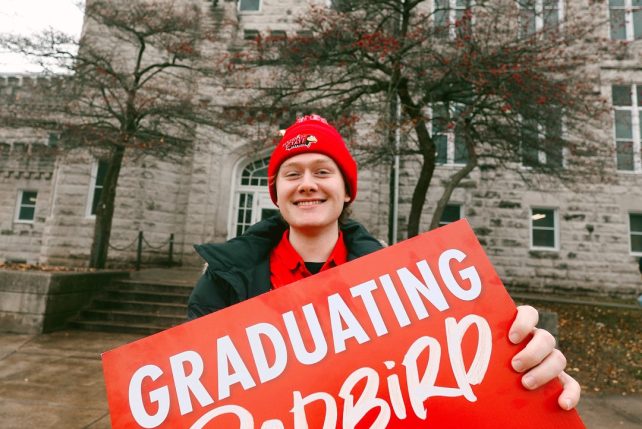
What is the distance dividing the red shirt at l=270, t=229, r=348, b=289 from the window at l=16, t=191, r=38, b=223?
2325 cm

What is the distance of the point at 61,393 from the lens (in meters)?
3.89

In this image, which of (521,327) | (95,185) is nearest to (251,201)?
(95,185)

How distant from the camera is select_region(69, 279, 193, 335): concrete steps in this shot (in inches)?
270

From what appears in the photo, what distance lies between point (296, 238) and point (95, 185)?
13.8 m

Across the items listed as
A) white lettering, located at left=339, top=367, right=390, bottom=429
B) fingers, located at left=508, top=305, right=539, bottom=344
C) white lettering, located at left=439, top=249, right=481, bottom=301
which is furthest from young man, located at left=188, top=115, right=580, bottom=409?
fingers, located at left=508, top=305, right=539, bottom=344

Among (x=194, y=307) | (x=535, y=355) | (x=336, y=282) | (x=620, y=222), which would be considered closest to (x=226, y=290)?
(x=194, y=307)

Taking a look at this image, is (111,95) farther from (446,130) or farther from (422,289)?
(422,289)

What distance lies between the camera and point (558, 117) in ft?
24.1

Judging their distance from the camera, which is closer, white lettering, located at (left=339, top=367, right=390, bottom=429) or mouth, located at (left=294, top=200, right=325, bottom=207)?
white lettering, located at (left=339, top=367, right=390, bottom=429)

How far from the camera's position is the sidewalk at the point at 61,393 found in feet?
11.0

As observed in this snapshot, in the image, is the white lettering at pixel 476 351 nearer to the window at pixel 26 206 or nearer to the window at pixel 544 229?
the window at pixel 544 229

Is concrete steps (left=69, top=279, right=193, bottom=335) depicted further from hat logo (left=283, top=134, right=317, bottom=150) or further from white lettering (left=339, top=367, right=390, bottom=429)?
white lettering (left=339, top=367, right=390, bottom=429)

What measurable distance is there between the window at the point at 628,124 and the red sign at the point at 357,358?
1548 centimetres

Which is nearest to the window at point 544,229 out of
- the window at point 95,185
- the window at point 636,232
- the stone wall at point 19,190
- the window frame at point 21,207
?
the window at point 636,232
